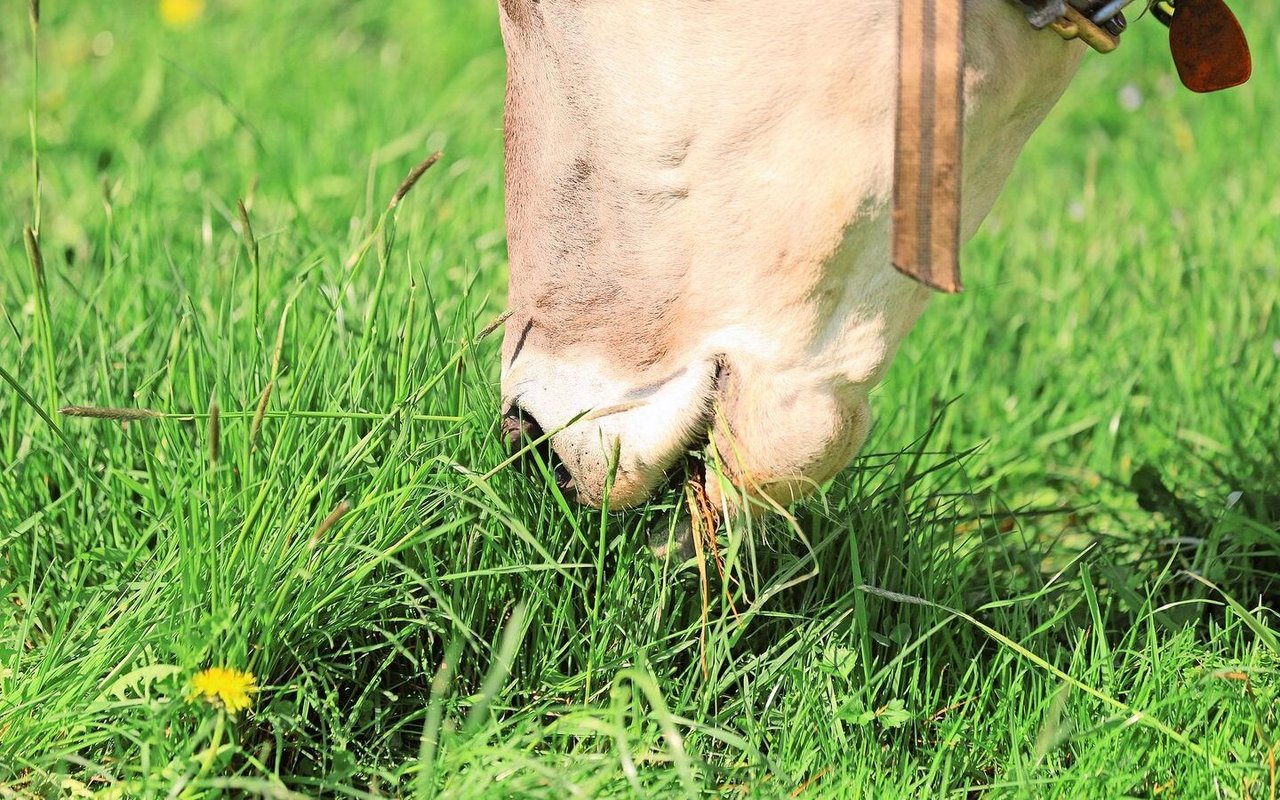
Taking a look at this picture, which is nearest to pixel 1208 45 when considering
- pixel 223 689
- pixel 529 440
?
pixel 529 440

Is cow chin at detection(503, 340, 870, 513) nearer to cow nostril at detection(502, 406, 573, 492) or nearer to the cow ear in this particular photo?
cow nostril at detection(502, 406, 573, 492)

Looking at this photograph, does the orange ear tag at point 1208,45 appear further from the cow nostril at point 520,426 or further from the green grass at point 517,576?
the cow nostril at point 520,426

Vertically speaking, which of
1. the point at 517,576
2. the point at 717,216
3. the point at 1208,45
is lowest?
the point at 517,576

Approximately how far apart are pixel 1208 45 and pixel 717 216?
2.04 ft

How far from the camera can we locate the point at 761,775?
169 cm

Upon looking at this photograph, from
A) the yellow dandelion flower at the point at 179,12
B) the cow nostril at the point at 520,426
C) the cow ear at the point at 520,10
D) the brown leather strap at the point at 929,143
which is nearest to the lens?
the brown leather strap at the point at 929,143

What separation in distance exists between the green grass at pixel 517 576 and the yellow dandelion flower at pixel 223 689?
0.08 feet

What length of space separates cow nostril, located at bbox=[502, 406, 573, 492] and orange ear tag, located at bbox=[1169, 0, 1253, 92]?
2.80 feet

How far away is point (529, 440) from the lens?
169cm

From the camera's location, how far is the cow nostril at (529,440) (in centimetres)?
169

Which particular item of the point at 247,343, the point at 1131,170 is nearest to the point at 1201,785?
the point at 247,343

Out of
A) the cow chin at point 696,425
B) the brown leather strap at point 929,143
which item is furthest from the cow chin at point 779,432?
the brown leather strap at point 929,143

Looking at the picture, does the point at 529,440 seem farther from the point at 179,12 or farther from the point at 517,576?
the point at 179,12

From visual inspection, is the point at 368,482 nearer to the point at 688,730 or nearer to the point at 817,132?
the point at 688,730
